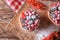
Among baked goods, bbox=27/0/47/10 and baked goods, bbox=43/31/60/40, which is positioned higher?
baked goods, bbox=27/0/47/10

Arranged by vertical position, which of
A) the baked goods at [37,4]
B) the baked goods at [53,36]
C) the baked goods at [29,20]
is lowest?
the baked goods at [53,36]

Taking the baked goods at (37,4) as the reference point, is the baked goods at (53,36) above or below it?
below

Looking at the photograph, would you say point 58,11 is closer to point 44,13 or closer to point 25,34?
point 44,13

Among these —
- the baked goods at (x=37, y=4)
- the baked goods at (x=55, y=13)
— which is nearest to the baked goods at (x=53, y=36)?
the baked goods at (x=55, y=13)

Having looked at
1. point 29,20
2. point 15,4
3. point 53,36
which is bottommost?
point 53,36

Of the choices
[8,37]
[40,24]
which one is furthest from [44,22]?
[8,37]

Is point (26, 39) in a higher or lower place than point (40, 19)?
lower

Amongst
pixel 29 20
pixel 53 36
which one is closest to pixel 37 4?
pixel 29 20

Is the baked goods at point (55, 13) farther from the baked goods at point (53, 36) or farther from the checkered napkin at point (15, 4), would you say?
the checkered napkin at point (15, 4)

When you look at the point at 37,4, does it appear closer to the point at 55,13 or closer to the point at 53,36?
the point at 55,13

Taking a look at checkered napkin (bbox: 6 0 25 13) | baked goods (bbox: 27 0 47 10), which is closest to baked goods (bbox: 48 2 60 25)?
baked goods (bbox: 27 0 47 10)

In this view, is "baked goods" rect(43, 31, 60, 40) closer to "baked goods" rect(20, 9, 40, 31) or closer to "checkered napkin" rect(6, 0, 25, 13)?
"baked goods" rect(20, 9, 40, 31)
